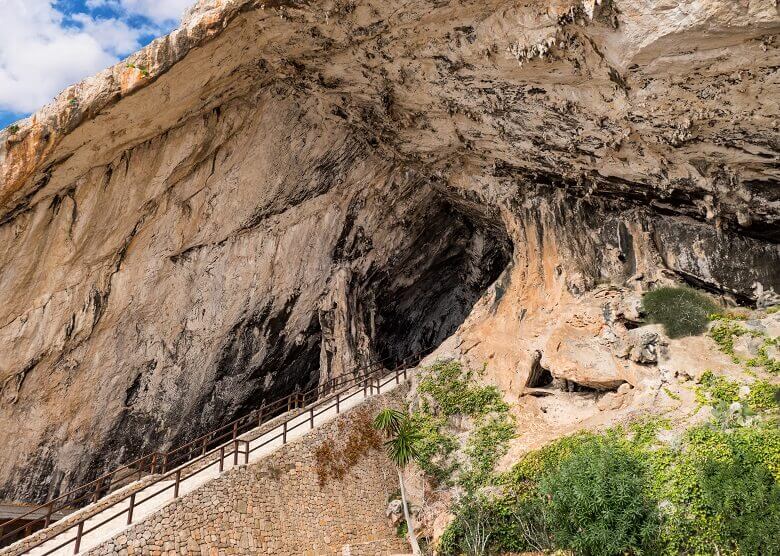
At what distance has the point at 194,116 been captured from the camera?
16.1 meters

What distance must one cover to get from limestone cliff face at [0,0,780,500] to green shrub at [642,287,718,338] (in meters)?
0.63

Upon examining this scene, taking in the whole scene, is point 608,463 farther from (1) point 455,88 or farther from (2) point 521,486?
(1) point 455,88

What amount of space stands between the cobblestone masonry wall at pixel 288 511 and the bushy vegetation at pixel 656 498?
300 centimetres

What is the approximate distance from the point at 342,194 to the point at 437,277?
21.2 feet

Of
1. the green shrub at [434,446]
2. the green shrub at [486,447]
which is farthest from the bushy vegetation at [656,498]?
the green shrub at [434,446]

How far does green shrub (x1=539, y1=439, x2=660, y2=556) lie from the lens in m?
9.54

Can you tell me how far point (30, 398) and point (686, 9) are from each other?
1820 centimetres

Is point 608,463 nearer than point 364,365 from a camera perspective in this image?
Yes

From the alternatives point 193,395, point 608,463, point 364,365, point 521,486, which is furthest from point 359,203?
point 608,463

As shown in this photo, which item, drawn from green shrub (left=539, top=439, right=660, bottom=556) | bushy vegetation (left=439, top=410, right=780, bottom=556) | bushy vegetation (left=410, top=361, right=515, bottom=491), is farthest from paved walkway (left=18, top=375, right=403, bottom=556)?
green shrub (left=539, top=439, right=660, bottom=556)

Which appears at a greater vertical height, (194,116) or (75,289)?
(194,116)

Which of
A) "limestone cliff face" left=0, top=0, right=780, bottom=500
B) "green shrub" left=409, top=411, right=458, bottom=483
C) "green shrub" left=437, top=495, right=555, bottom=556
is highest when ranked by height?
"limestone cliff face" left=0, top=0, right=780, bottom=500

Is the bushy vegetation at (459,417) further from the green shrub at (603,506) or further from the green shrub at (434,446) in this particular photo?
the green shrub at (603,506)

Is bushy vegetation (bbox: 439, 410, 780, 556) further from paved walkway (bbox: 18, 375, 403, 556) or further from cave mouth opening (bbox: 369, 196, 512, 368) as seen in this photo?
cave mouth opening (bbox: 369, 196, 512, 368)
